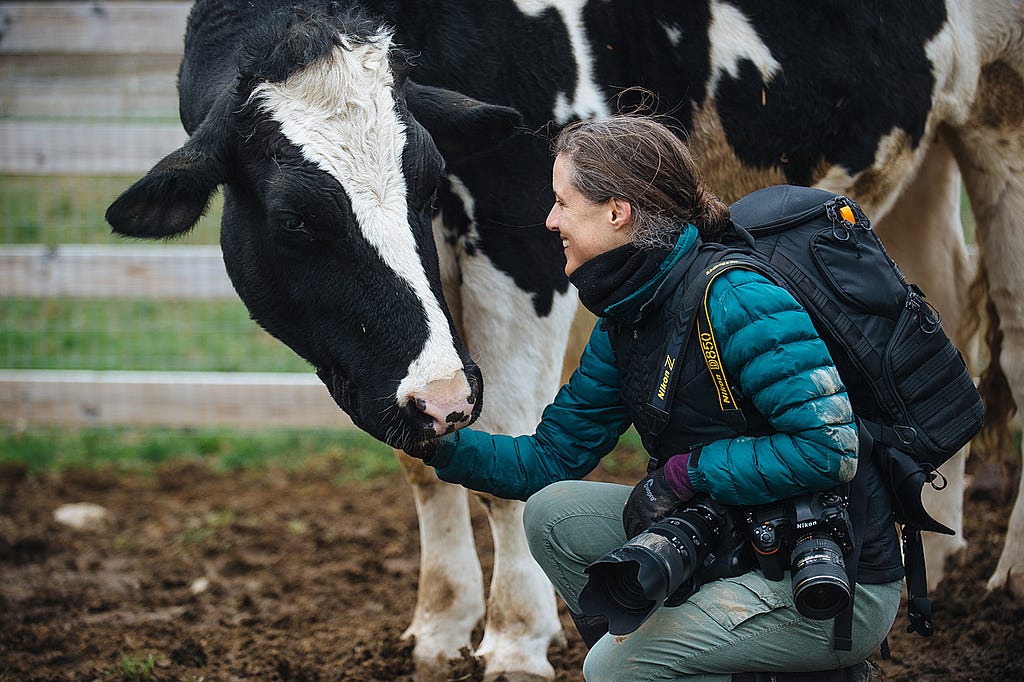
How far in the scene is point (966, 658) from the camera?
317 cm

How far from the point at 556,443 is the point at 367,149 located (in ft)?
2.72

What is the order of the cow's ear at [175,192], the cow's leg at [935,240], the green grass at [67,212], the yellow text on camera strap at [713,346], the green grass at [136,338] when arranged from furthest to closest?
1. the green grass at [67,212]
2. the green grass at [136,338]
3. the cow's leg at [935,240]
4. the cow's ear at [175,192]
5. the yellow text on camera strap at [713,346]

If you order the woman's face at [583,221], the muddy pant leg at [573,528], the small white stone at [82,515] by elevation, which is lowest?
the small white stone at [82,515]

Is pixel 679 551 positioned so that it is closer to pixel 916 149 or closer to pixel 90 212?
pixel 916 149

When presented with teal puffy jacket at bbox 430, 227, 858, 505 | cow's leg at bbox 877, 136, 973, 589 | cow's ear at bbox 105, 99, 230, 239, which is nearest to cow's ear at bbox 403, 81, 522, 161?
cow's ear at bbox 105, 99, 230, 239

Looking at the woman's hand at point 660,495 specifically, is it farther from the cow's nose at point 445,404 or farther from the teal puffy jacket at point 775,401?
the cow's nose at point 445,404

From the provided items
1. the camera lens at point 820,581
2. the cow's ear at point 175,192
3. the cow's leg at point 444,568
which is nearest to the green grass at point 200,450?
the cow's leg at point 444,568

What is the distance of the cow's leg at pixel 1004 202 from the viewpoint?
3504mm

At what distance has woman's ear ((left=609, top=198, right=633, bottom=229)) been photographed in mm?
2195

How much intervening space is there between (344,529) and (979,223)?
290cm

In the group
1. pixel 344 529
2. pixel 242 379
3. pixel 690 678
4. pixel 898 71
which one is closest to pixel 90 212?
pixel 242 379

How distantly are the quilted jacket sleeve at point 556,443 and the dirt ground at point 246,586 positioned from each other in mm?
1039

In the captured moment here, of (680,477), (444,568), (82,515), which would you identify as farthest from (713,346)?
(82,515)

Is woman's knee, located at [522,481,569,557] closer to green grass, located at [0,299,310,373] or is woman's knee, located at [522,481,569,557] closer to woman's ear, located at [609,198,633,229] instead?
woman's ear, located at [609,198,633,229]
